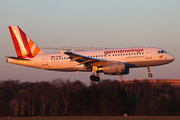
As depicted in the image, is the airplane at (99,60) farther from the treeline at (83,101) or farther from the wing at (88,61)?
the treeline at (83,101)

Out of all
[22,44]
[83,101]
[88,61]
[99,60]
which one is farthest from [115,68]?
[83,101]

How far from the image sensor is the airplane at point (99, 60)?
1303 inches

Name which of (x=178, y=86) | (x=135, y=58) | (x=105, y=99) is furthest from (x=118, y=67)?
(x=178, y=86)

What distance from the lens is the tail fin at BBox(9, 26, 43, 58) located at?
3838cm

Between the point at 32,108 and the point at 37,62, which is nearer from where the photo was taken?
the point at 37,62

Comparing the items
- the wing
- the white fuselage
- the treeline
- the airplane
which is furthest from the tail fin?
the treeline

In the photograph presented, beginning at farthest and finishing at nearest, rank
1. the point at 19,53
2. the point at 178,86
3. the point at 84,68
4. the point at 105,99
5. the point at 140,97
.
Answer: the point at 178,86 → the point at 140,97 → the point at 105,99 → the point at 19,53 → the point at 84,68

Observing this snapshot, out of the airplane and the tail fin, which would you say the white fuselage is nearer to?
the airplane

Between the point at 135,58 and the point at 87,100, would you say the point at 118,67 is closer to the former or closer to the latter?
the point at 135,58

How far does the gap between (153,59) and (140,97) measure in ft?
182

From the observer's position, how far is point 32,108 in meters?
81.6

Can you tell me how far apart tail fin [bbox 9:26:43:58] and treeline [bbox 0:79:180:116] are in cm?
4165

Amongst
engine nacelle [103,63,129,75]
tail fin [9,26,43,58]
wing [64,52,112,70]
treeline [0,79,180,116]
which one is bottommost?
treeline [0,79,180,116]

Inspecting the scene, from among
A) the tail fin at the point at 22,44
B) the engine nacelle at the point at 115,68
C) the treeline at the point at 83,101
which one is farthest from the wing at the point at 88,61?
the treeline at the point at 83,101
